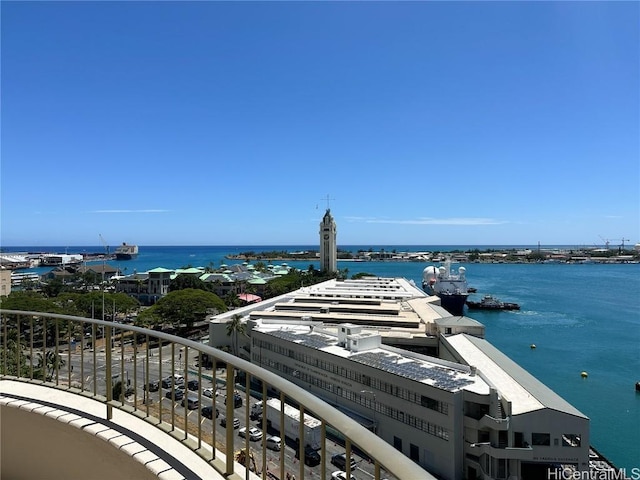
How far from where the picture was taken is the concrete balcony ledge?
183 centimetres

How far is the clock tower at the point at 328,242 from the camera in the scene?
169 ft

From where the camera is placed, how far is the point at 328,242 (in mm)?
51469

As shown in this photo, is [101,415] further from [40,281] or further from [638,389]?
[40,281]

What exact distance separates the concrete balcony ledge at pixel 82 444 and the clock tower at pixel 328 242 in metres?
48.9

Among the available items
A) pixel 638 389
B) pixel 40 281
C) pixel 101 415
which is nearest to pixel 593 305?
pixel 638 389

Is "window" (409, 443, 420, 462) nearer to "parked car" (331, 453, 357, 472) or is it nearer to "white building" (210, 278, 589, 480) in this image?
"white building" (210, 278, 589, 480)

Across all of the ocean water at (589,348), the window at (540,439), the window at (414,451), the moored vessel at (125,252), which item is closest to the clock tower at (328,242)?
the ocean water at (589,348)

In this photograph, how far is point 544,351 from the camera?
74.3 ft

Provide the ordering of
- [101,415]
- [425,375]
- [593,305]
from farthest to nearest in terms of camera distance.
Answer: [593,305], [425,375], [101,415]

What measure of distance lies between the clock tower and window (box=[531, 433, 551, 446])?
4198 centimetres

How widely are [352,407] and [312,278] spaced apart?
31871 millimetres

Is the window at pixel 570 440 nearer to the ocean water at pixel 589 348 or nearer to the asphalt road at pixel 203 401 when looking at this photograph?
the ocean water at pixel 589 348

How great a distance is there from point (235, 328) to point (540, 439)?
13193 millimetres

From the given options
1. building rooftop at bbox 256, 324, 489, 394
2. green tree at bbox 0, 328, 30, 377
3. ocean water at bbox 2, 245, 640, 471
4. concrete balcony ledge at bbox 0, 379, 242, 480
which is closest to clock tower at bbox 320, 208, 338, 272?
ocean water at bbox 2, 245, 640, 471
